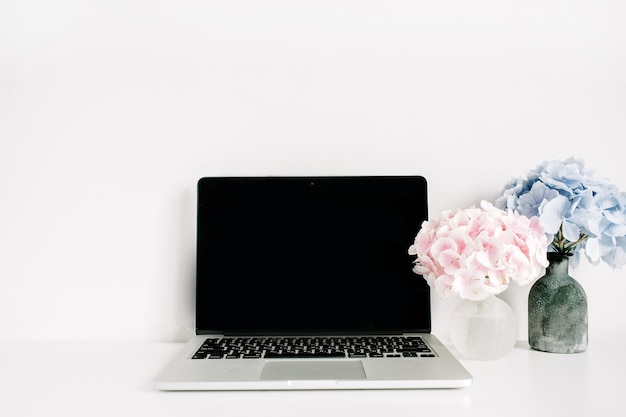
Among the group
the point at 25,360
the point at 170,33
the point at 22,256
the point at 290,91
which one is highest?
the point at 170,33

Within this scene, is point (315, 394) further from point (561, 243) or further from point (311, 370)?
point (561, 243)

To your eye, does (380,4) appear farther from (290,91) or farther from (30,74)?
(30,74)

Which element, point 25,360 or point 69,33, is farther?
point 69,33

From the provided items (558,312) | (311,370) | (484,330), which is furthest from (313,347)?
(558,312)

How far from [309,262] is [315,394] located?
13.1 inches

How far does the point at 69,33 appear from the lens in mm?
1162

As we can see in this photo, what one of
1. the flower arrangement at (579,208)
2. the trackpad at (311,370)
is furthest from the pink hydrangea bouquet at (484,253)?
the trackpad at (311,370)

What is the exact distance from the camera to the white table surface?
0.74 metres

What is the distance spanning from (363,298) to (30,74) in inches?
31.9

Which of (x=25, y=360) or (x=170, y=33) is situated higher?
(x=170, y=33)

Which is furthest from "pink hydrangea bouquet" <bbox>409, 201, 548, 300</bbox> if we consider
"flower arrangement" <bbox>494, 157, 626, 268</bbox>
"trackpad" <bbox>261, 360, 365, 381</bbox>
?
"trackpad" <bbox>261, 360, 365, 381</bbox>

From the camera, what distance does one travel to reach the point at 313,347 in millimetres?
977

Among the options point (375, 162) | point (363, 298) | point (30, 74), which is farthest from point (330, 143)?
point (30, 74)

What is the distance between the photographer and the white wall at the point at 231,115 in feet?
3.75
